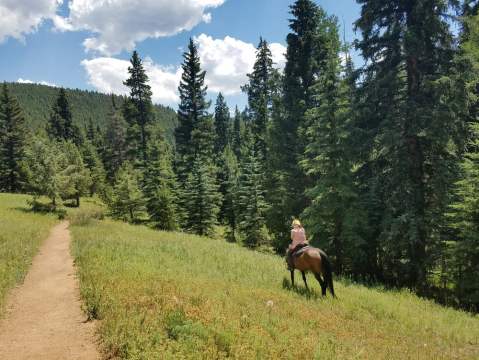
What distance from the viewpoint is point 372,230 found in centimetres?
1883

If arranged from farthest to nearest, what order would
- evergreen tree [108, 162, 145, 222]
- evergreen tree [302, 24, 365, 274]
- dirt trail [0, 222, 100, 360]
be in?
evergreen tree [108, 162, 145, 222], evergreen tree [302, 24, 365, 274], dirt trail [0, 222, 100, 360]

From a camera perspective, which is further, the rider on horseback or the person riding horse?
the rider on horseback

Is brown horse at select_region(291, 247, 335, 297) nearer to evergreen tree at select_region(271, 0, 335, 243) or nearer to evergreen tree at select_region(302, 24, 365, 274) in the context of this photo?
evergreen tree at select_region(302, 24, 365, 274)

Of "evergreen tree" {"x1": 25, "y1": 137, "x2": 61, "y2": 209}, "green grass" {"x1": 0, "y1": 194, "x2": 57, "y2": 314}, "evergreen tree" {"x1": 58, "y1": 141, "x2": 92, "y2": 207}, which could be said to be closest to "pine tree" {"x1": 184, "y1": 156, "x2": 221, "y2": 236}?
"green grass" {"x1": 0, "y1": 194, "x2": 57, "y2": 314}

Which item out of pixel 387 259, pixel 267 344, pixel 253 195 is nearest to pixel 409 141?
pixel 387 259

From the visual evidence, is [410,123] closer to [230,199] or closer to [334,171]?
[334,171]

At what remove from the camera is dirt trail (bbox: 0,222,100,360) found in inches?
299

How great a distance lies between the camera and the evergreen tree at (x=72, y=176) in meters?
37.8

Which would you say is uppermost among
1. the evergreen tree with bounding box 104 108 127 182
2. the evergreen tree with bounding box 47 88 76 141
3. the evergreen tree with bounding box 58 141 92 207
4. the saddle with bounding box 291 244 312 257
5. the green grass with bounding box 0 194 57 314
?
the evergreen tree with bounding box 47 88 76 141

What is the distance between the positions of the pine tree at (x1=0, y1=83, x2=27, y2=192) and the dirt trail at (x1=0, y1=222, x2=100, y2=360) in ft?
Result: 167

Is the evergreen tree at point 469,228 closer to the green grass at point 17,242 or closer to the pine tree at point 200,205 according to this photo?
the green grass at point 17,242

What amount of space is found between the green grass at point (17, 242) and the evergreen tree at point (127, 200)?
21.2 ft

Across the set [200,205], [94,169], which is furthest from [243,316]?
[94,169]

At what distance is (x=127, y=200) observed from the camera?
37219 mm
